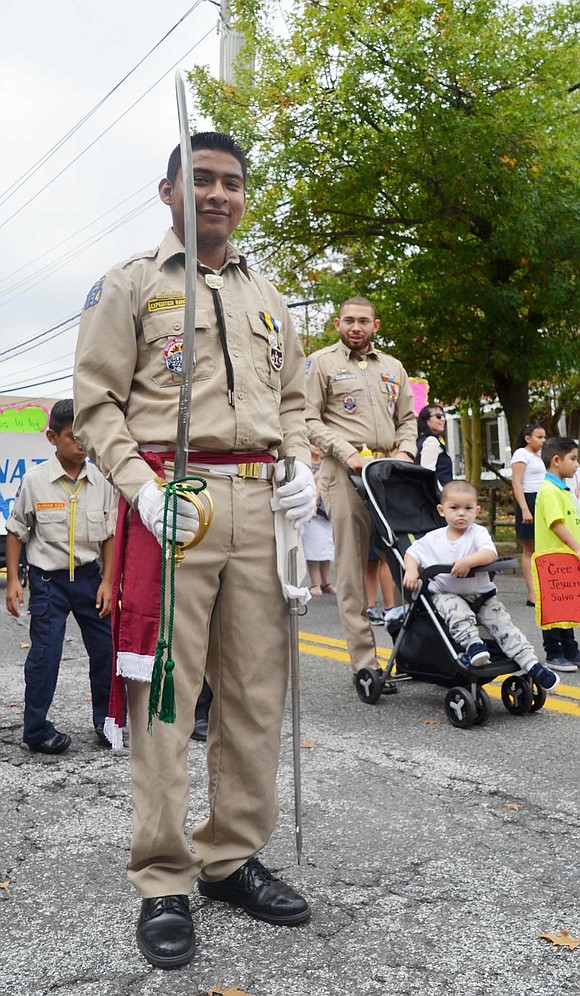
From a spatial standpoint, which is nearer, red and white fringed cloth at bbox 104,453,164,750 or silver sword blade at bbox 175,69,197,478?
silver sword blade at bbox 175,69,197,478

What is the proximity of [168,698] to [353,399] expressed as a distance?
138 inches

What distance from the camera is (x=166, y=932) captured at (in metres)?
2.62

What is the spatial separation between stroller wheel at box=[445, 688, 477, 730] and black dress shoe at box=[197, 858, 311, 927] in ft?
6.98

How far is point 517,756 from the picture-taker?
4457 millimetres

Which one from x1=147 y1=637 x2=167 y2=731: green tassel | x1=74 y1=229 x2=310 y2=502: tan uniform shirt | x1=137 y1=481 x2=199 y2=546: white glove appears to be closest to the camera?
x1=137 y1=481 x2=199 y2=546: white glove

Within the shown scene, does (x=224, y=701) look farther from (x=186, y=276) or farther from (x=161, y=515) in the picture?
(x=186, y=276)

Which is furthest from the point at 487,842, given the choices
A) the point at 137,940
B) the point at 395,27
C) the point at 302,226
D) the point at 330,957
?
the point at 302,226

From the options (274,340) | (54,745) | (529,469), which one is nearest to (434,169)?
(529,469)

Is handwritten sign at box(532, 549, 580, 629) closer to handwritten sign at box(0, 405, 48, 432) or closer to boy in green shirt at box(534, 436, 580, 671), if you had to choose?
boy in green shirt at box(534, 436, 580, 671)

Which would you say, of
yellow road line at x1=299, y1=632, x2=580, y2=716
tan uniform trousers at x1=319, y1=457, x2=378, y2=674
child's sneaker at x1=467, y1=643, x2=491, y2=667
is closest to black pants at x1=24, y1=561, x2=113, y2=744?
tan uniform trousers at x1=319, y1=457, x2=378, y2=674

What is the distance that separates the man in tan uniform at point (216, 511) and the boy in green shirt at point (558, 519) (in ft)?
12.2

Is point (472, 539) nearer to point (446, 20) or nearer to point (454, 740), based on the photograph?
point (454, 740)

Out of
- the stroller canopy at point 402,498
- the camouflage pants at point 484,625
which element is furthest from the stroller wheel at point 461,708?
the stroller canopy at point 402,498

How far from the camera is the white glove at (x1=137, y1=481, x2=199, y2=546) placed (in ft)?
8.26
